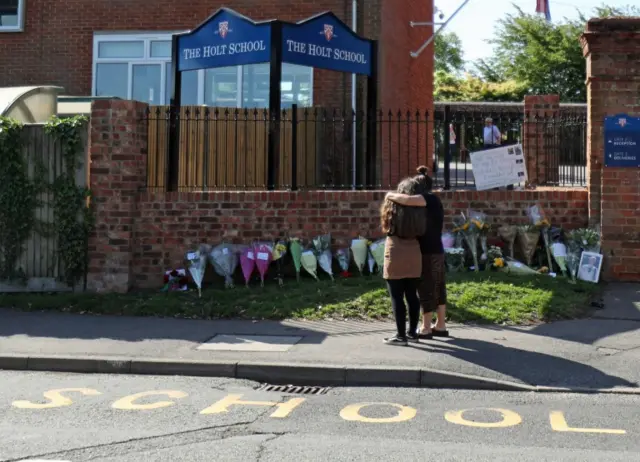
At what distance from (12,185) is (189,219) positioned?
2.46 m

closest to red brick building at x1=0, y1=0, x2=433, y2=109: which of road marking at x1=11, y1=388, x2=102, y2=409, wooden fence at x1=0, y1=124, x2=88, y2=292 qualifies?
wooden fence at x1=0, y1=124, x2=88, y2=292

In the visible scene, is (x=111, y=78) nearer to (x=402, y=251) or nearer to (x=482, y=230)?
(x=482, y=230)

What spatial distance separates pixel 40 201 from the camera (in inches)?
396

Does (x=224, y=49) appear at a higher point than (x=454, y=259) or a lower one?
higher

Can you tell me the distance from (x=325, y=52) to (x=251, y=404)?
23.0ft

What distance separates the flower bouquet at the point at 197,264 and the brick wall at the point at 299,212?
29 cm

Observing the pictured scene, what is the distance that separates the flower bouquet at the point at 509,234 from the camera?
32.6 ft

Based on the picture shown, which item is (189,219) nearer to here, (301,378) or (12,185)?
(12,185)

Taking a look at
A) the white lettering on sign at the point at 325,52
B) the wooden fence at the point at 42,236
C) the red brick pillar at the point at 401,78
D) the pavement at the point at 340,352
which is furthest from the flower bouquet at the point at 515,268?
the wooden fence at the point at 42,236

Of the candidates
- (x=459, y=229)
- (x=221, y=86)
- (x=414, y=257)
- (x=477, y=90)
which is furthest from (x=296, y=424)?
(x=477, y=90)

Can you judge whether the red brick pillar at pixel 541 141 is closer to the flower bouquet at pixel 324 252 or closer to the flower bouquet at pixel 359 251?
the flower bouquet at pixel 359 251

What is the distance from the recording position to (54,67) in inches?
574

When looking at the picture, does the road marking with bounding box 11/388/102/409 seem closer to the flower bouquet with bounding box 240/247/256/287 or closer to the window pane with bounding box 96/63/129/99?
the flower bouquet with bounding box 240/247/256/287

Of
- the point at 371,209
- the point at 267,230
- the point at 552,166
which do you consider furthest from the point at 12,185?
the point at 552,166
